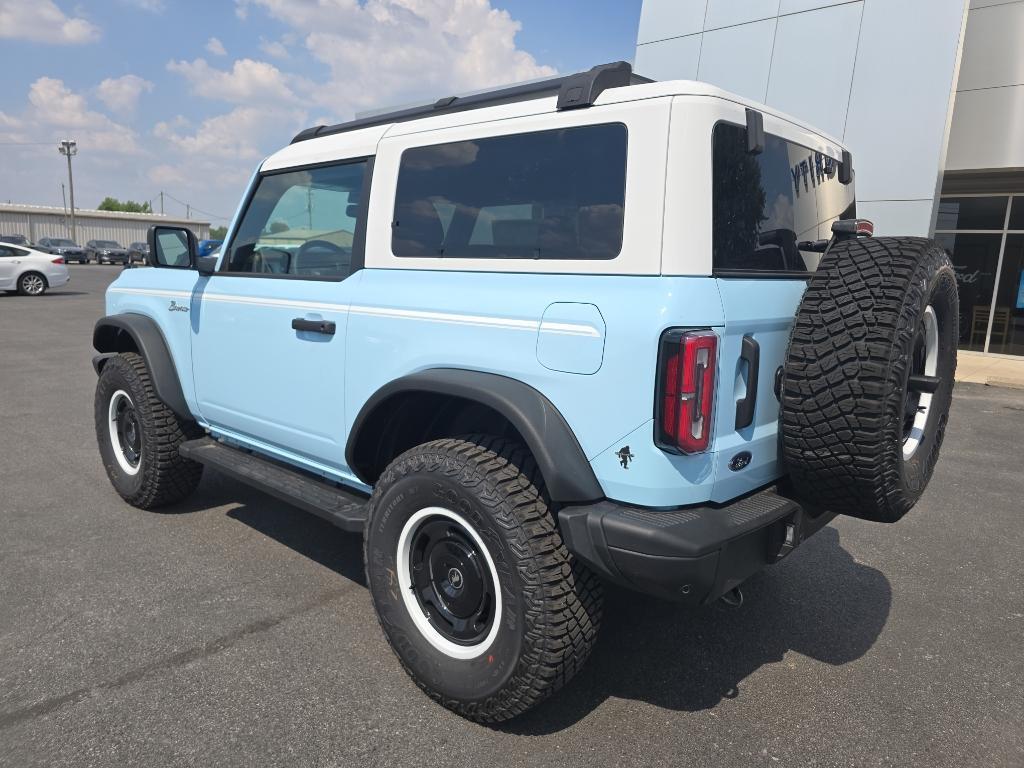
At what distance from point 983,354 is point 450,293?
1438 cm

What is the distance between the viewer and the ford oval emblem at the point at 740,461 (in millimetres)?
2312

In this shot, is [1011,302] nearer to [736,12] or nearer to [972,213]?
[972,213]

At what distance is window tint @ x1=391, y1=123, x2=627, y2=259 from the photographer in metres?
2.33

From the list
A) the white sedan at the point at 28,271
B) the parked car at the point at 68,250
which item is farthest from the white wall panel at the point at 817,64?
the parked car at the point at 68,250

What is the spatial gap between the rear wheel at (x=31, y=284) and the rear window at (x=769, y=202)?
21.4 meters

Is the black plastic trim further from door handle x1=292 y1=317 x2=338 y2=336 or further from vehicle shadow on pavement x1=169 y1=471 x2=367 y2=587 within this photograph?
vehicle shadow on pavement x1=169 y1=471 x2=367 y2=587

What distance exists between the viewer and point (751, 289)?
92.3 inches

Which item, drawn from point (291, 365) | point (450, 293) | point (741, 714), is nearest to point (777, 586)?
point (741, 714)

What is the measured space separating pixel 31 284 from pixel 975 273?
22.2 meters

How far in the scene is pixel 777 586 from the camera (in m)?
3.65

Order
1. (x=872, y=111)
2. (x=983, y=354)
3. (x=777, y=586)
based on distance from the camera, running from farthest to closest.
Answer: (x=983, y=354), (x=872, y=111), (x=777, y=586)

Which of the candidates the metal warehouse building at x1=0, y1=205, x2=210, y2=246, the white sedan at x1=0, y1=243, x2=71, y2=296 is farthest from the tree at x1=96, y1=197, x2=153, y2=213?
the white sedan at x1=0, y1=243, x2=71, y2=296

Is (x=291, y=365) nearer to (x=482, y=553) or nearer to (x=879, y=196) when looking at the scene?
(x=482, y=553)

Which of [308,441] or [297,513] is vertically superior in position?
[308,441]
